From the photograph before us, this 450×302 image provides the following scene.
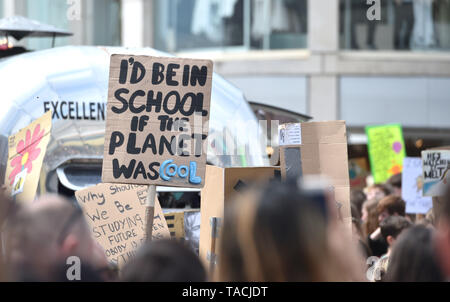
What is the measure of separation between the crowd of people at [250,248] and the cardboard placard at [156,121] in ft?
6.01

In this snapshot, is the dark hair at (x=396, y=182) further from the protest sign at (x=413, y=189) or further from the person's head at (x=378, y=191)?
the protest sign at (x=413, y=189)

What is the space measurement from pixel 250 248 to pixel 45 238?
29.0 inches

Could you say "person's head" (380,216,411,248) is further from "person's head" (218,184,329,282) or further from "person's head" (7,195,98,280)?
"person's head" (218,184,329,282)

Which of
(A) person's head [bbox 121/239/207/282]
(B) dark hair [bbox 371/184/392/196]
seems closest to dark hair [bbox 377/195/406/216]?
(B) dark hair [bbox 371/184/392/196]

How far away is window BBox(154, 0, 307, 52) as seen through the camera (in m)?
21.0

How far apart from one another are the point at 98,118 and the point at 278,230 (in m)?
5.21

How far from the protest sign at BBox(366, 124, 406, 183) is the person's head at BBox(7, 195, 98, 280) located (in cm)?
910

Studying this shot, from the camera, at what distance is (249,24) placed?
21.1 metres

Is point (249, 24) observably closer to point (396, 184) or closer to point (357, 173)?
point (357, 173)

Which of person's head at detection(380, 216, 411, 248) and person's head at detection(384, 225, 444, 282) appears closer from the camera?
person's head at detection(384, 225, 444, 282)

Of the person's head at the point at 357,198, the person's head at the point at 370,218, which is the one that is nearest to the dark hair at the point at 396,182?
the person's head at the point at 357,198

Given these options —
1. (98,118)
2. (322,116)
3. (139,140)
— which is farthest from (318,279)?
(322,116)

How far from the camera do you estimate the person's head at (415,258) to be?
3326 mm
